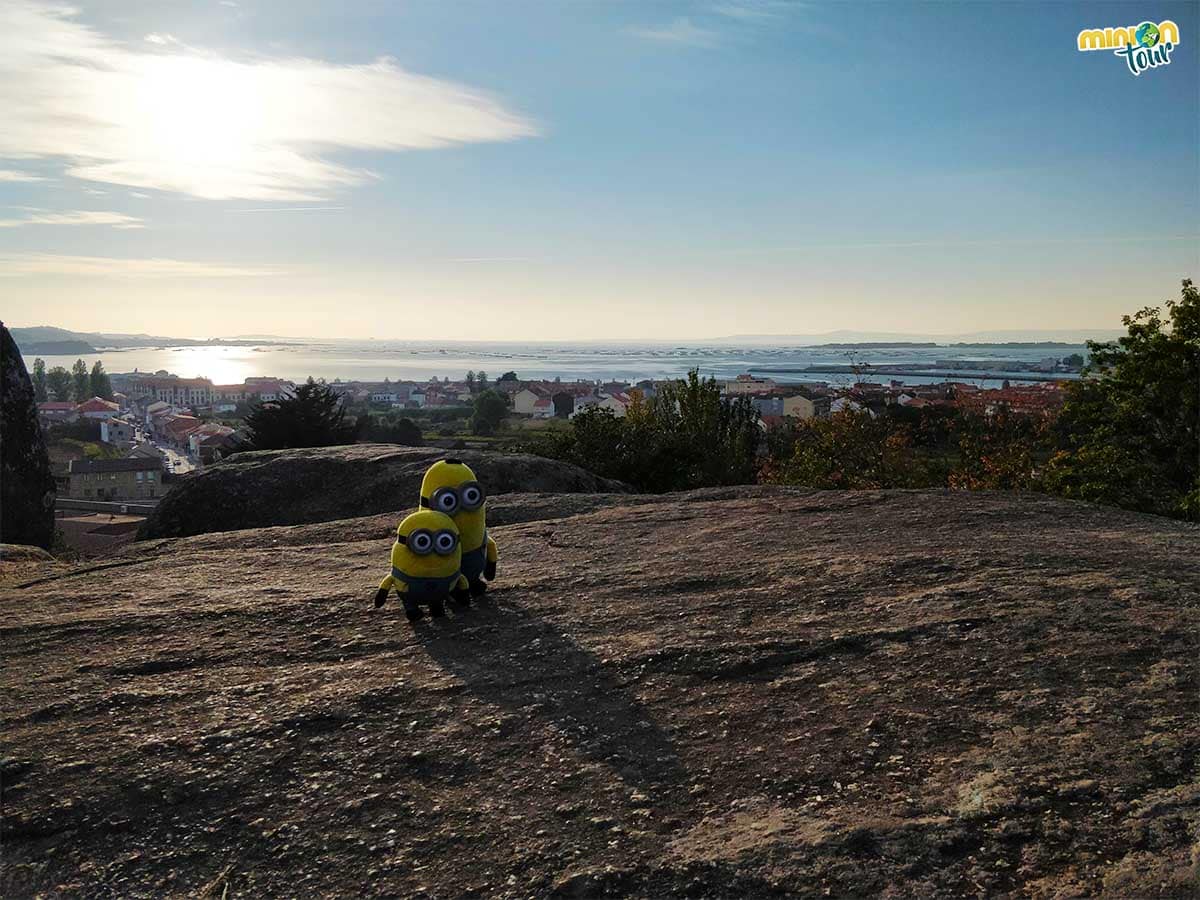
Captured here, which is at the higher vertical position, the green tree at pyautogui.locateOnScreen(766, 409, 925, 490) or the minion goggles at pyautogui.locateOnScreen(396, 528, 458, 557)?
the minion goggles at pyautogui.locateOnScreen(396, 528, 458, 557)

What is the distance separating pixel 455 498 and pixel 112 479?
59.8 m

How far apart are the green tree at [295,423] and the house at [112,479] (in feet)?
129

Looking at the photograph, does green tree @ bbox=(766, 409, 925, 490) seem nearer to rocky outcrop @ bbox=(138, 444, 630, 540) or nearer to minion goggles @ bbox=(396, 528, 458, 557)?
rocky outcrop @ bbox=(138, 444, 630, 540)

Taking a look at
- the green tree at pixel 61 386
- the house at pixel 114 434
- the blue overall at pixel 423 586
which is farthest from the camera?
the green tree at pixel 61 386

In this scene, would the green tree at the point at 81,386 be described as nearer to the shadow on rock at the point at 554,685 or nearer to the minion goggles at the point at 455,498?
the minion goggles at the point at 455,498

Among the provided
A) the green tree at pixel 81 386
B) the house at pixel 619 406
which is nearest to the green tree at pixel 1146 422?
the house at pixel 619 406

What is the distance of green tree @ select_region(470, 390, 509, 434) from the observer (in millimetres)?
75312

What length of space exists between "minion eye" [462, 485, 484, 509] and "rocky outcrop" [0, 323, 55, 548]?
11567 millimetres

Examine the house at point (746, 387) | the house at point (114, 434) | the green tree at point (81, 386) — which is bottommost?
the house at point (114, 434)

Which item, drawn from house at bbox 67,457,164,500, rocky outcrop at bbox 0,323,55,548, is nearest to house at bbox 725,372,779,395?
rocky outcrop at bbox 0,323,55,548

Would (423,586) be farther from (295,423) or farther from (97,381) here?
(97,381)

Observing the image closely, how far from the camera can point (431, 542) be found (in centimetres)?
485

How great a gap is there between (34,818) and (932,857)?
2.97m

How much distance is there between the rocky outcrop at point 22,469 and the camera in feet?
45.2
